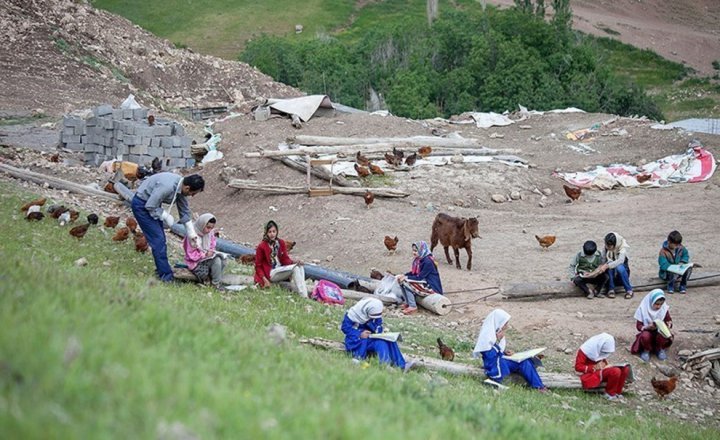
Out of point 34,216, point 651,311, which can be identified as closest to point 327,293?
point 651,311

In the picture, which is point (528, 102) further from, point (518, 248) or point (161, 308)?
point (161, 308)

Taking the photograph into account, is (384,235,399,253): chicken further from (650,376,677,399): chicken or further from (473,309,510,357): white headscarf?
(650,376,677,399): chicken

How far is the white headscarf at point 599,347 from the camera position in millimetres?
10828

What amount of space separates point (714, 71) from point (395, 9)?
2562cm

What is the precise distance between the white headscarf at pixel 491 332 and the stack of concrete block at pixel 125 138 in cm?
1636

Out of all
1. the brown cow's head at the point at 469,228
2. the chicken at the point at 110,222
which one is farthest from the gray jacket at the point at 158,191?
the brown cow's head at the point at 469,228

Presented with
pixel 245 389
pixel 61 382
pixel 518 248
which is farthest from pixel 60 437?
pixel 518 248

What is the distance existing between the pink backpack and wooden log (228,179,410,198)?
7047 millimetres

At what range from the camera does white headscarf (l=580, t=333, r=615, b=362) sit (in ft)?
35.5

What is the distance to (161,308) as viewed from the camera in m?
6.64

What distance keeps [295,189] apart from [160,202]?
924cm

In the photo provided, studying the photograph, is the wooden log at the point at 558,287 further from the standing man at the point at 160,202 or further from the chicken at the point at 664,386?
the standing man at the point at 160,202

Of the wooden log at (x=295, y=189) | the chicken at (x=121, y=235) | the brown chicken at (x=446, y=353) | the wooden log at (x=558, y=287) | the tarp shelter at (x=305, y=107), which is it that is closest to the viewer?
the brown chicken at (x=446, y=353)

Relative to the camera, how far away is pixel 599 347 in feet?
35.6
